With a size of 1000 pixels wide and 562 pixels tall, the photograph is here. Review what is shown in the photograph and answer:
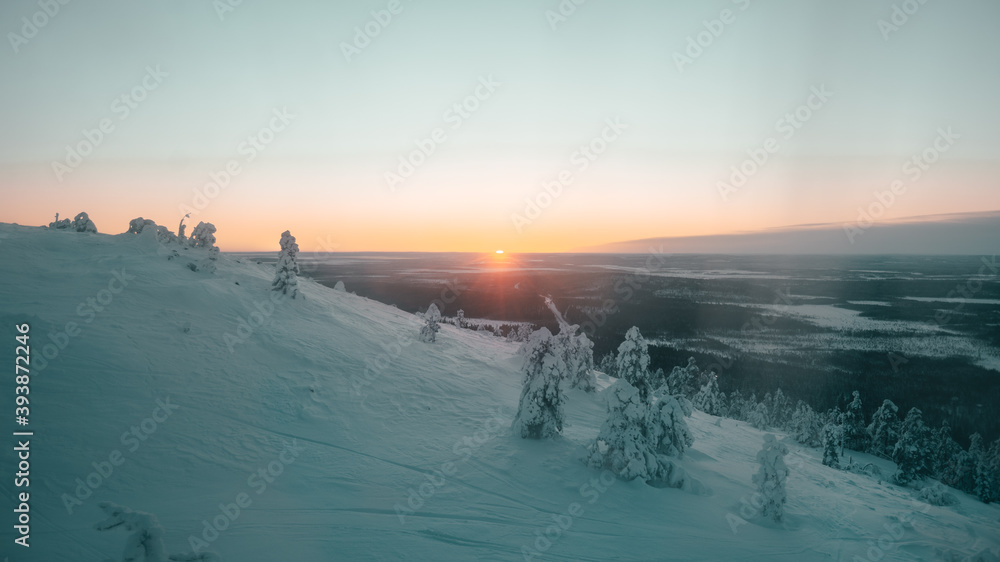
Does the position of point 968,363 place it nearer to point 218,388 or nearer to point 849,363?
point 849,363

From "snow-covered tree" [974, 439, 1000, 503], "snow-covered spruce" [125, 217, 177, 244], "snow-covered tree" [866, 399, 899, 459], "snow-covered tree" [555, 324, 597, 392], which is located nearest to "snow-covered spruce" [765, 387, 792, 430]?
"snow-covered tree" [866, 399, 899, 459]

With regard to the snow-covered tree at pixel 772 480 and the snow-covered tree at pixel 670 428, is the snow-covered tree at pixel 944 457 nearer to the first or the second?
the snow-covered tree at pixel 670 428

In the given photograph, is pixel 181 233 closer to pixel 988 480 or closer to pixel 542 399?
pixel 542 399

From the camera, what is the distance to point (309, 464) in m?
12.0

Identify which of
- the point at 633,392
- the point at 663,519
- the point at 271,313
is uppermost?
the point at 271,313

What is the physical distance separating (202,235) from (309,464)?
21.5 m

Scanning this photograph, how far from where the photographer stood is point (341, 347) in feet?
66.4

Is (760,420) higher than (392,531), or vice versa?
(392,531)

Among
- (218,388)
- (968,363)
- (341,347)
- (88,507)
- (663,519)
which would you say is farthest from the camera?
(968,363)

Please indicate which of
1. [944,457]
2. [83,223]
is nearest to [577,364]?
[83,223]

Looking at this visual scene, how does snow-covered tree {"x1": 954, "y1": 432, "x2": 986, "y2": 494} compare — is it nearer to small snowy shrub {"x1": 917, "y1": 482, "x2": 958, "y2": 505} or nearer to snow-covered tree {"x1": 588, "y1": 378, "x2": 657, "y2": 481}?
small snowy shrub {"x1": 917, "y1": 482, "x2": 958, "y2": 505}

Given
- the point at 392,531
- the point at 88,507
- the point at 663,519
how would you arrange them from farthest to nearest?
the point at 663,519, the point at 392,531, the point at 88,507

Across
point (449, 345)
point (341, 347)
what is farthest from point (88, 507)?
point (449, 345)

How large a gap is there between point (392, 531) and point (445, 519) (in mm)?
1321
